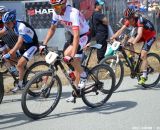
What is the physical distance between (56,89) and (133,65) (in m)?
2.59

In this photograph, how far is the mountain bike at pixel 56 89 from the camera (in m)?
6.93

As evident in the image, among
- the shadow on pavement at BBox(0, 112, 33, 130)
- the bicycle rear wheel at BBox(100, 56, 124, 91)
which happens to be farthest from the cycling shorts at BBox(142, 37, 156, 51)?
the shadow on pavement at BBox(0, 112, 33, 130)

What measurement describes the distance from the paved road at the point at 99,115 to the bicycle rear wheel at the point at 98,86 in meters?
0.16

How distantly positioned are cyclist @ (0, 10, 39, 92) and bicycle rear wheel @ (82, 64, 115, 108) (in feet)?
5.24

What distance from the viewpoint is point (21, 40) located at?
8.34 metres

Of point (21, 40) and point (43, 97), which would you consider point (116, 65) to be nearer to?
point (21, 40)

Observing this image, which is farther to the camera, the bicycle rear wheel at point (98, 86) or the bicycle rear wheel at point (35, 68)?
the bicycle rear wheel at point (35, 68)

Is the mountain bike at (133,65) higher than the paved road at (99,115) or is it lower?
higher

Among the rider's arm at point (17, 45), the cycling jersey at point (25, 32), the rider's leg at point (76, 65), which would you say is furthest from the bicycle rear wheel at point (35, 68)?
the rider's leg at point (76, 65)

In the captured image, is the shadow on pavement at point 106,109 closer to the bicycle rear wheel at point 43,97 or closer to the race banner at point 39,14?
the bicycle rear wheel at point 43,97

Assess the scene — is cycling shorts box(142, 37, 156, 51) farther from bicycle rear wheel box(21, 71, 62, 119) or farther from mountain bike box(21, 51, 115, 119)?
bicycle rear wheel box(21, 71, 62, 119)

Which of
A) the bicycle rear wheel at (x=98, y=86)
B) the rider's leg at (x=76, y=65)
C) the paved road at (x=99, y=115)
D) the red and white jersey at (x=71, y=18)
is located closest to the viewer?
the paved road at (x=99, y=115)

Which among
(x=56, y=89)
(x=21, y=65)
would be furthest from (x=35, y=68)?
(x=56, y=89)

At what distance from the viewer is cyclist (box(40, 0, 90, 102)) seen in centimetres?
705
